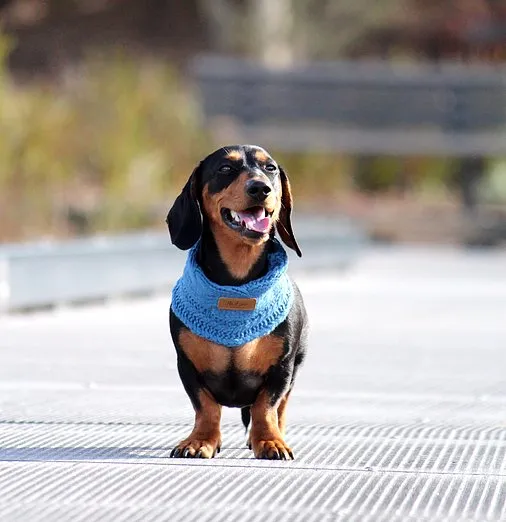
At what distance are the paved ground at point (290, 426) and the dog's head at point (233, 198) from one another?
2.72 feet

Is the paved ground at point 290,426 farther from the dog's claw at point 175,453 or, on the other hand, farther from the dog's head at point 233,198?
the dog's head at point 233,198

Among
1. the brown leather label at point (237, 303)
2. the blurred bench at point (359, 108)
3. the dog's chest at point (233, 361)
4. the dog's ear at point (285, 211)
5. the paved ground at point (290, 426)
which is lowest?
the blurred bench at point (359, 108)

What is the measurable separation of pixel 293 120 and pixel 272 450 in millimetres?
19597

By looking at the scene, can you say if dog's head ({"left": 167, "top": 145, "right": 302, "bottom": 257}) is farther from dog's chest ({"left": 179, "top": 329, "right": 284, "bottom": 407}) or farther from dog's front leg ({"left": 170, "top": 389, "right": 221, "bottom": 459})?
dog's front leg ({"left": 170, "top": 389, "right": 221, "bottom": 459})

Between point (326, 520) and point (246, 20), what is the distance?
2679 centimetres

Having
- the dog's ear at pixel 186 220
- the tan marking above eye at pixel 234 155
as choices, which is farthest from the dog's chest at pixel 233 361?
the tan marking above eye at pixel 234 155

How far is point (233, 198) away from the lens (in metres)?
6.67

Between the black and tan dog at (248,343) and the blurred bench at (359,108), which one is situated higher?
the black and tan dog at (248,343)

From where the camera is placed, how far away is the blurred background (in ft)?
60.0

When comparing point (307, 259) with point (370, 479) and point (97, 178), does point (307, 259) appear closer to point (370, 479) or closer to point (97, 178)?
point (97, 178)

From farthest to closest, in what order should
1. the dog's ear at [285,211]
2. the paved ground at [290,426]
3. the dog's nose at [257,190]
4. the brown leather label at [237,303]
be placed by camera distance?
the dog's ear at [285,211], the brown leather label at [237,303], the dog's nose at [257,190], the paved ground at [290,426]

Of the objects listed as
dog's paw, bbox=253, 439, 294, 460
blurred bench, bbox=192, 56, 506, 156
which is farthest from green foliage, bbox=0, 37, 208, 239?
dog's paw, bbox=253, 439, 294, 460

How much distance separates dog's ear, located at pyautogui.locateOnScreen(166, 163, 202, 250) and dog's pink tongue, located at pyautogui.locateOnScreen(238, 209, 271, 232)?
8.2 inches

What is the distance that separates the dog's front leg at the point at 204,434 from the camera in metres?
6.49
